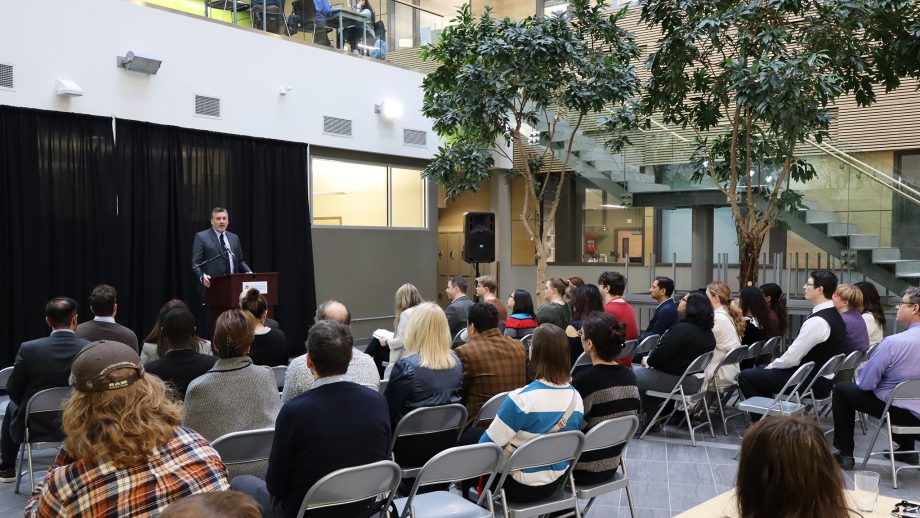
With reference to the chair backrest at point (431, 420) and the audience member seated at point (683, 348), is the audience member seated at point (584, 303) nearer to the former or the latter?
the audience member seated at point (683, 348)

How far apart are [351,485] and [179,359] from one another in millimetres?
1565

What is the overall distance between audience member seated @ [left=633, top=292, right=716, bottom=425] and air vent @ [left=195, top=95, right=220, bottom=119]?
622 centimetres

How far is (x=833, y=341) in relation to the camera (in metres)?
5.76

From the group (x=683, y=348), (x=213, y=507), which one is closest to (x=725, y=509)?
(x=213, y=507)

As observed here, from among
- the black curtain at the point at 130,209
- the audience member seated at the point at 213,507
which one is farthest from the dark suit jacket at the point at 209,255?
the audience member seated at the point at 213,507

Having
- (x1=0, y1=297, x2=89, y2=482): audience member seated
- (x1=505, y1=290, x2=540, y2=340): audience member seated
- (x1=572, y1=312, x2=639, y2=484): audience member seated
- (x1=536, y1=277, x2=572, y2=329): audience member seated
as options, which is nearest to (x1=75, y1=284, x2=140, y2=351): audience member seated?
(x1=0, y1=297, x2=89, y2=482): audience member seated

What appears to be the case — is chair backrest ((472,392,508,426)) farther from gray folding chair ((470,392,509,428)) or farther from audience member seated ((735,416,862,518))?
audience member seated ((735,416,862,518))

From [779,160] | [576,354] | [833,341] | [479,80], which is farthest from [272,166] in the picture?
[833,341]

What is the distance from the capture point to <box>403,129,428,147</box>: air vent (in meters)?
11.8

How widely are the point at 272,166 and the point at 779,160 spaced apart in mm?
6338

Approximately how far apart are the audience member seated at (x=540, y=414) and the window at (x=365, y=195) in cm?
794

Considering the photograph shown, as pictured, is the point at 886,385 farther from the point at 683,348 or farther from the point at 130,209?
the point at 130,209

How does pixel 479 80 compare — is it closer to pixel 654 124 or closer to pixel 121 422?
pixel 654 124

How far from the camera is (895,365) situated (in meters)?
4.96
